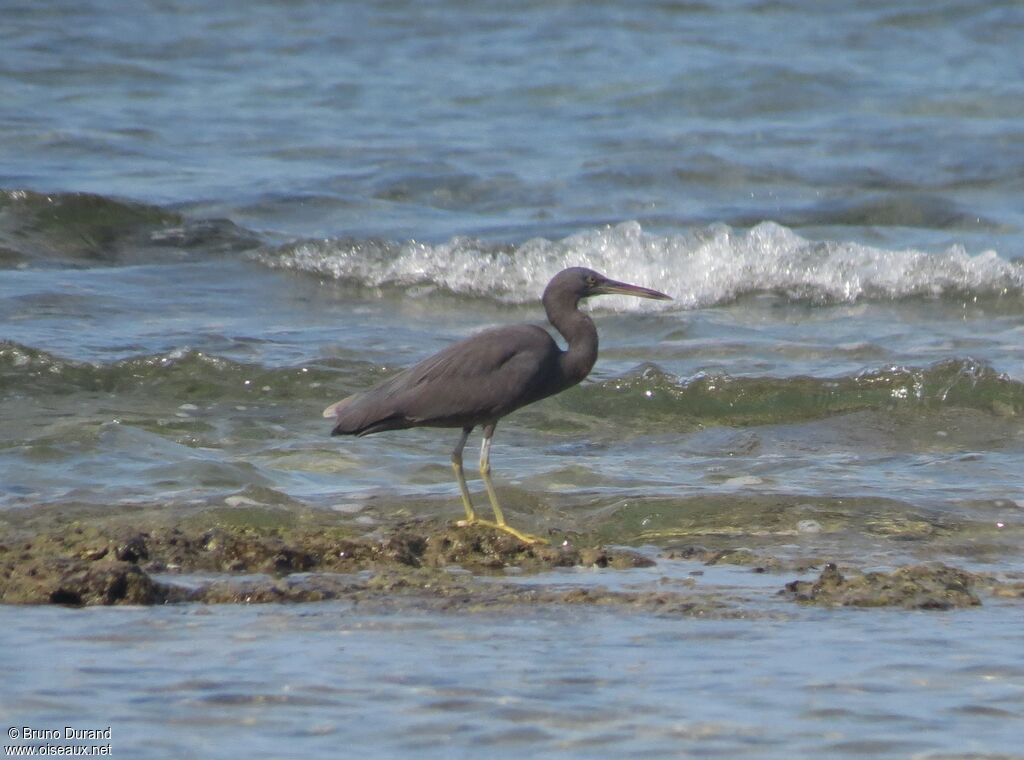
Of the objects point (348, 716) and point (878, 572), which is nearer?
point (348, 716)

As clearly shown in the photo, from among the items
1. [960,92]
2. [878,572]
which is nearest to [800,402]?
[878,572]

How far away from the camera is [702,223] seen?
1337 centimetres

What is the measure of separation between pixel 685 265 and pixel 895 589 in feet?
23.3

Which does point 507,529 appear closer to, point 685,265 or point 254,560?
point 254,560

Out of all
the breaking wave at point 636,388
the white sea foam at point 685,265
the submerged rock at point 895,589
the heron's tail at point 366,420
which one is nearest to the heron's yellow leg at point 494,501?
the heron's tail at point 366,420

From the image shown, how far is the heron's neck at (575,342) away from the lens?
6.79 metres

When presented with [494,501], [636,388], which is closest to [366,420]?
[494,501]

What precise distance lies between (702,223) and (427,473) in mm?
6605

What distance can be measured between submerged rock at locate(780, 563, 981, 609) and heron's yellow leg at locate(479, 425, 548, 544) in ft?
3.37

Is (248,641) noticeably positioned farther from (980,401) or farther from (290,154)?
(290,154)

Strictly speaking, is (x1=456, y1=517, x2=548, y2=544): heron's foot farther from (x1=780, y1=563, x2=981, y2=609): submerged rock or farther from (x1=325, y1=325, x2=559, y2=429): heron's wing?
(x1=780, y1=563, x2=981, y2=609): submerged rock

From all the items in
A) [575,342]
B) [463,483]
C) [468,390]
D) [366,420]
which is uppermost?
[575,342]

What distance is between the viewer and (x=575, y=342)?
6.89m

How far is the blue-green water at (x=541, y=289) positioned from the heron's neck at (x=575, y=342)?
0.46 meters
